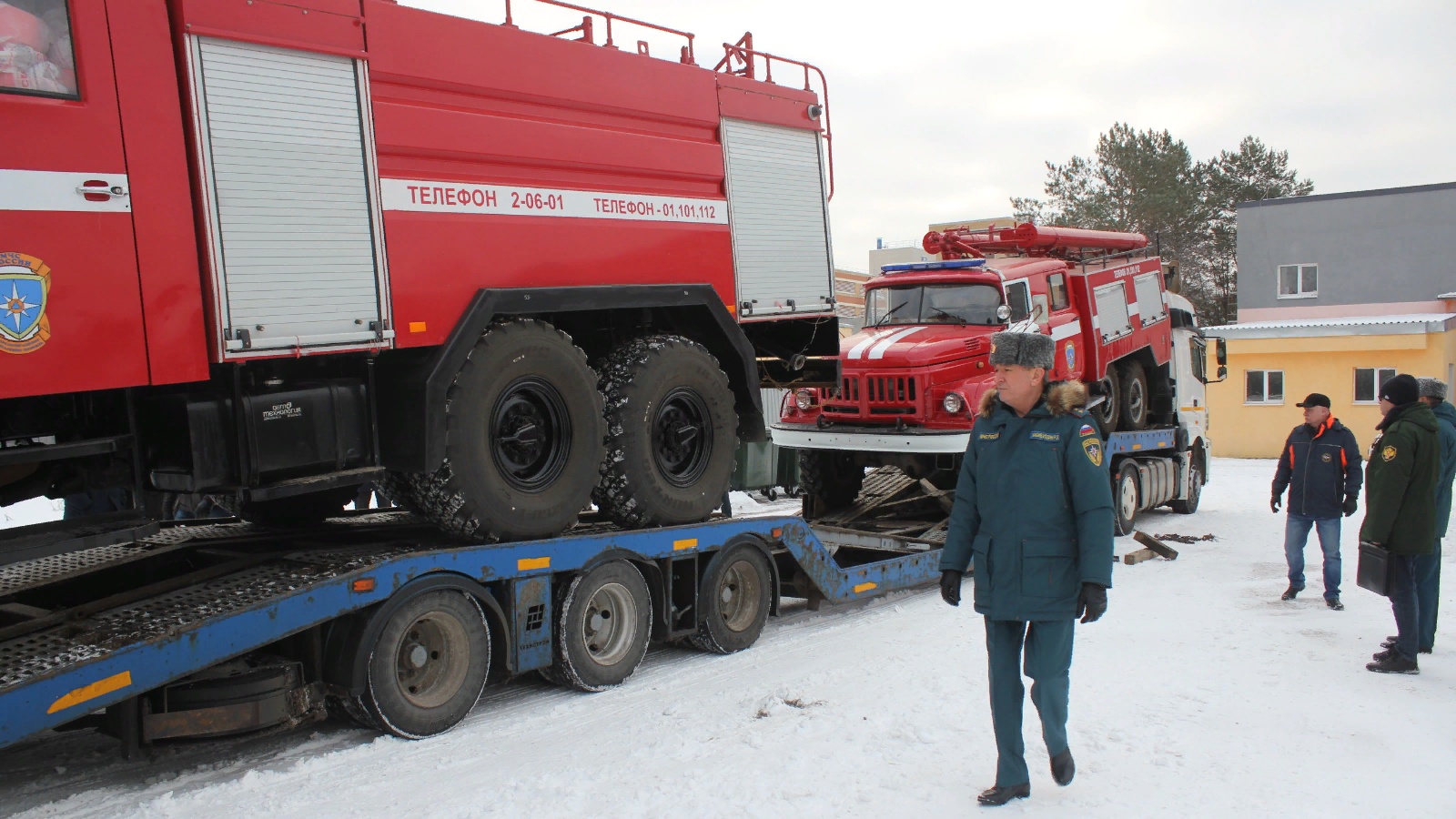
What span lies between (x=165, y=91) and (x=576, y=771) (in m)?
3.40

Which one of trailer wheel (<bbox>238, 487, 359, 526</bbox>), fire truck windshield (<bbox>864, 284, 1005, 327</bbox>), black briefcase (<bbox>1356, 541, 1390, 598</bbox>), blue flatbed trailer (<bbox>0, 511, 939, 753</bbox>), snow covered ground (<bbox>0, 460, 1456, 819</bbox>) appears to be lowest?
snow covered ground (<bbox>0, 460, 1456, 819</bbox>)

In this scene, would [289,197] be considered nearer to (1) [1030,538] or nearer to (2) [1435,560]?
(1) [1030,538]

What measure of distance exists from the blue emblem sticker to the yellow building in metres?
24.4

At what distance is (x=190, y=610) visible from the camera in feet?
15.9

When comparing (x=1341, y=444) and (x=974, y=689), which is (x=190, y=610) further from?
(x=1341, y=444)

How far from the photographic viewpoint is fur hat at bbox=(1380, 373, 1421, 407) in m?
6.86

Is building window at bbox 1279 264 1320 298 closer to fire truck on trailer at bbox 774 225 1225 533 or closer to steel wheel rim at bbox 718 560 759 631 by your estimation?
fire truck on trailer at bbox 774 225 1225 533

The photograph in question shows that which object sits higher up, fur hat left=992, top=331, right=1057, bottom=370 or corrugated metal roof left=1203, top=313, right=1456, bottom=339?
fur hat left=992, top=331, right=1057, bottom=370

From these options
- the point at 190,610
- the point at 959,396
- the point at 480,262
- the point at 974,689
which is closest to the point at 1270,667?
the point at 974,689

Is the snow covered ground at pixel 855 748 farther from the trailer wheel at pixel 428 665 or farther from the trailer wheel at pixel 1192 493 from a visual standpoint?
the trailer wheel at pixel 1192 493

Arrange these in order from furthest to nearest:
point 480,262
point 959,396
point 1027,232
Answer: point 1027,232 → point 959,396 → point 480,262

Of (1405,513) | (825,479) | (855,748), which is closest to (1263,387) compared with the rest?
(825,479)

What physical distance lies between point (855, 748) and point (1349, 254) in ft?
98.8

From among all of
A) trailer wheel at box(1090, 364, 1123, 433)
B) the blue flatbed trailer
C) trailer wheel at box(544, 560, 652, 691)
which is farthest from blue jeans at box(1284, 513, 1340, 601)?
trailer wheel at box(544, 560, 652, 691)
